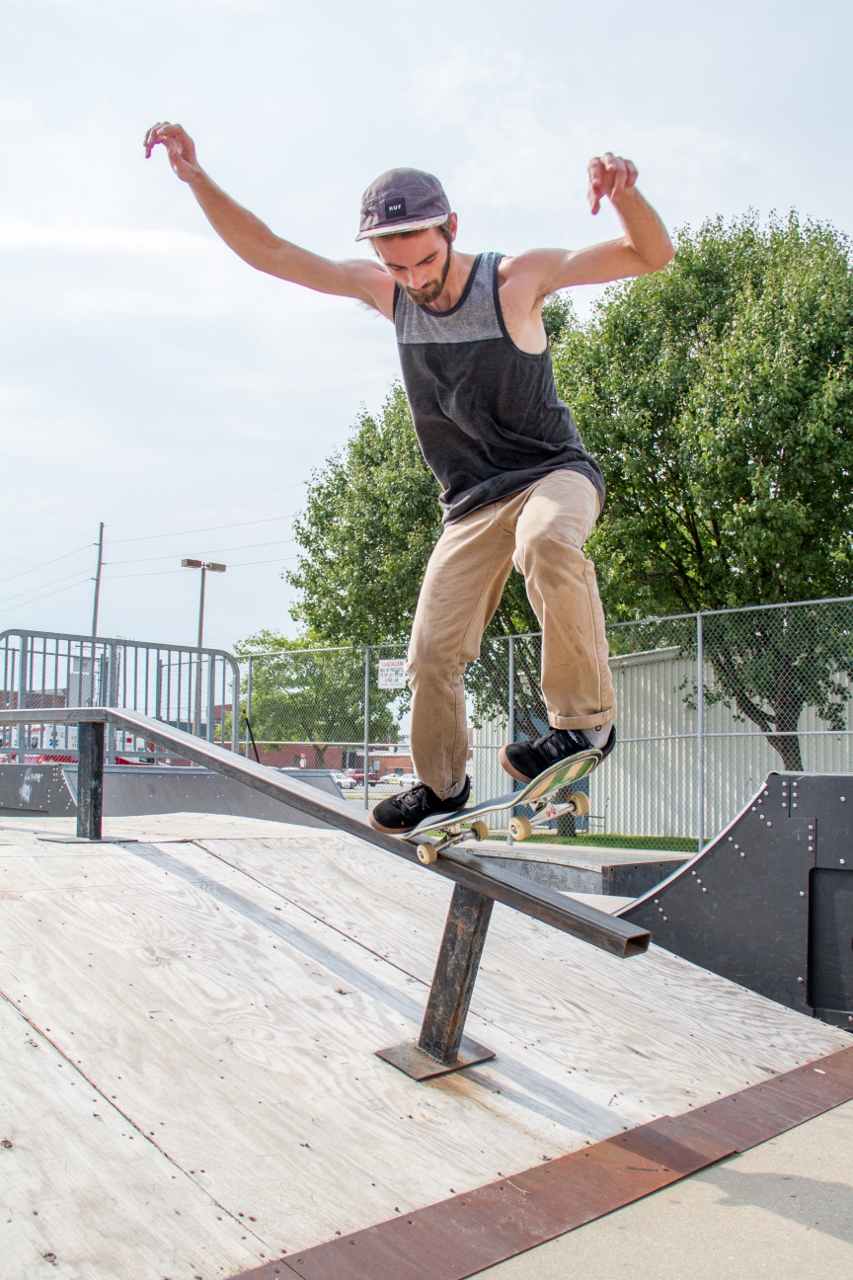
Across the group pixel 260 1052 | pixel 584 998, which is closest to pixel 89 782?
pixel 260 1052

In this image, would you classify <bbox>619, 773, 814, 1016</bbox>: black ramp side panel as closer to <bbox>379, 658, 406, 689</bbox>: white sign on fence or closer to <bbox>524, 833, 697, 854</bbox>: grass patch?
<bbox>379, 658, 406, 689</bbox>: white sign on fence

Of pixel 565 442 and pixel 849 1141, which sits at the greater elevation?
pixel 565 442

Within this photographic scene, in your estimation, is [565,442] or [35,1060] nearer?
[35,1060]

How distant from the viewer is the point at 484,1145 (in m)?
2.95

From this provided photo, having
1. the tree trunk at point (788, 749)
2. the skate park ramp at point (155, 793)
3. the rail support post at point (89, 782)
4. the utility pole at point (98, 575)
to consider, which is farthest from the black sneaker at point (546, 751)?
the utility pole at point (98, 575)

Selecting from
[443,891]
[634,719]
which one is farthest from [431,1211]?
A: [634,719]

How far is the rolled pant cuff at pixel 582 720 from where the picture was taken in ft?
9.99

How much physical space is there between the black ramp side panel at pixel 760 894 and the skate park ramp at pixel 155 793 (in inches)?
168

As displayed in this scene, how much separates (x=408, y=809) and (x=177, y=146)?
2.37 m

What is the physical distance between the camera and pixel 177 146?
3.15 meters

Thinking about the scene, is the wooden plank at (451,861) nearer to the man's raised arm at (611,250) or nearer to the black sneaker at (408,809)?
the black sneaker at (408,809)

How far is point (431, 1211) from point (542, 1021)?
1.40 meters

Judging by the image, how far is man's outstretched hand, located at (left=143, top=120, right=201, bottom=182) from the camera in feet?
10.3

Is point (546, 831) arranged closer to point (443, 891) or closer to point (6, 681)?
point (6, 681)
